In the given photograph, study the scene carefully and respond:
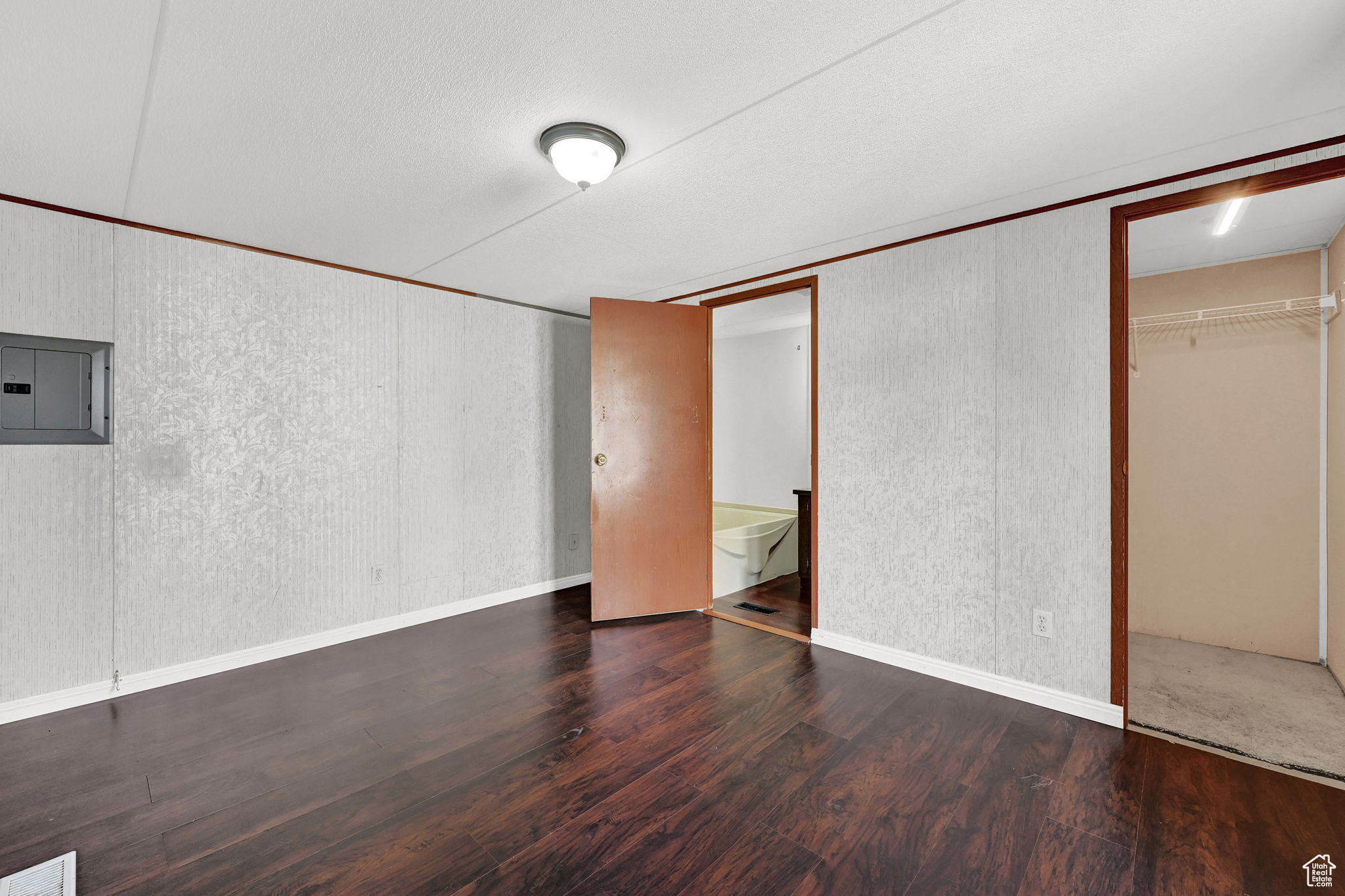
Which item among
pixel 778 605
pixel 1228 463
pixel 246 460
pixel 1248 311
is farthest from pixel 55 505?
pixel 1248 311

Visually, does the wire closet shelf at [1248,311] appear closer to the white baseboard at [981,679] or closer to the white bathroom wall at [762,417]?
the white baseboard at [981,679]

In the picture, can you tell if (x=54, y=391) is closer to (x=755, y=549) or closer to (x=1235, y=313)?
(x=755, y=549)

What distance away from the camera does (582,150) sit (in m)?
1.93

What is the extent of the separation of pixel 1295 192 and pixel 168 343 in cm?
509

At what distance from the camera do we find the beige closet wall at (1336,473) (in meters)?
2.62

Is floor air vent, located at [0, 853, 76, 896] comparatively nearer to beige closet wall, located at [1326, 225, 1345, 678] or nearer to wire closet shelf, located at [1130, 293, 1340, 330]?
beige closet wall, located at [1326, 225, 1345, 678]

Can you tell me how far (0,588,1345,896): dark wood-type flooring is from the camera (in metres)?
1.55

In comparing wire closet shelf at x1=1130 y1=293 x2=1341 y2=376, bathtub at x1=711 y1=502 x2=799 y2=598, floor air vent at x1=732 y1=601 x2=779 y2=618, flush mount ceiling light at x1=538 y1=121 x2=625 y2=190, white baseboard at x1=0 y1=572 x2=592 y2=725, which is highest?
flush mount ceiling light at x1=538 y1=121 x2=625 y2=190

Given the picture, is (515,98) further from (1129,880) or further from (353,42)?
(1129,880)

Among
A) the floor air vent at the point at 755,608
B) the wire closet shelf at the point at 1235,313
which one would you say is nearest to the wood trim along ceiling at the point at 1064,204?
the wire closet shelf at the point at 1235,313

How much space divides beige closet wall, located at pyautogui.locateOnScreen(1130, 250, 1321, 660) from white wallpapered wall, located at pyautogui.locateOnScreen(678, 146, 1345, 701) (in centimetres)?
140

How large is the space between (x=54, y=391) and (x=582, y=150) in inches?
101

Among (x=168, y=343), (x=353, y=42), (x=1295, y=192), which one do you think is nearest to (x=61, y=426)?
(x=168, y=343)

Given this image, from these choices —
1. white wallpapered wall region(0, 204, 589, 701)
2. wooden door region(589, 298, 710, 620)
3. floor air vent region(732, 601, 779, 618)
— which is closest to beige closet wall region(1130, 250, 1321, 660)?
floor air vent region(732, 601, 779, 618)
